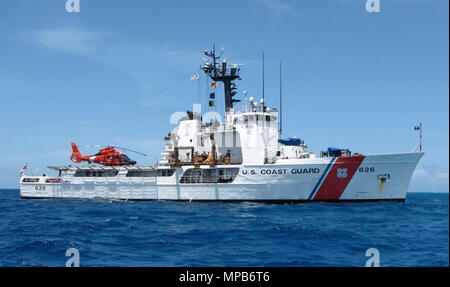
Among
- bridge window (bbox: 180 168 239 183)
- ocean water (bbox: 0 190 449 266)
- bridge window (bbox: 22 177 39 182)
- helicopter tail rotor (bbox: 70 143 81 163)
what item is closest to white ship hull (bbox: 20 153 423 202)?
bridge window (bbox: 180 168 239 183)

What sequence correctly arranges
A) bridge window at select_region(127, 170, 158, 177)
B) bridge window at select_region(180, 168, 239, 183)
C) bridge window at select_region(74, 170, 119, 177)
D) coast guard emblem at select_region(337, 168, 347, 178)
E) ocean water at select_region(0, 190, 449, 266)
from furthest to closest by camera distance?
bridge window at select_region(74, 170, 119, 177), bridge window at select_region(127, 170, 158, 177), bridge window at select_region(180, 168, 239, 183), coast guard emblem at select_region(337, 168, 347, 178), ocean water at select_region(0, 190, 449, 266)

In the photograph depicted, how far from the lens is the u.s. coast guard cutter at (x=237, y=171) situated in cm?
2777

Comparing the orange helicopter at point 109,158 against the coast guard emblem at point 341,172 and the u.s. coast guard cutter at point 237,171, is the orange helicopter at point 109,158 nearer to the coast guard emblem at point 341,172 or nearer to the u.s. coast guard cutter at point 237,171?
the u.s. coast guard cutter at point 237,171

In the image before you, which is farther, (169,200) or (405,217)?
(169,200)

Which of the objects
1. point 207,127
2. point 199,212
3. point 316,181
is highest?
point 207,127

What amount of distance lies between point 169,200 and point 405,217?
1829cm

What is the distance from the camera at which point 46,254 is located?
42.0 ft

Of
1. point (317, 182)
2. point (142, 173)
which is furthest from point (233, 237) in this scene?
point (142, 173)

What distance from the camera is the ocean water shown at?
472 inches

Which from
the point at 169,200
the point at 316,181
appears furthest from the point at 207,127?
the point at 316,181

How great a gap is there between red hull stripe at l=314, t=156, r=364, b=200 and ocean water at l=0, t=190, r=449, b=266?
2716 mm
